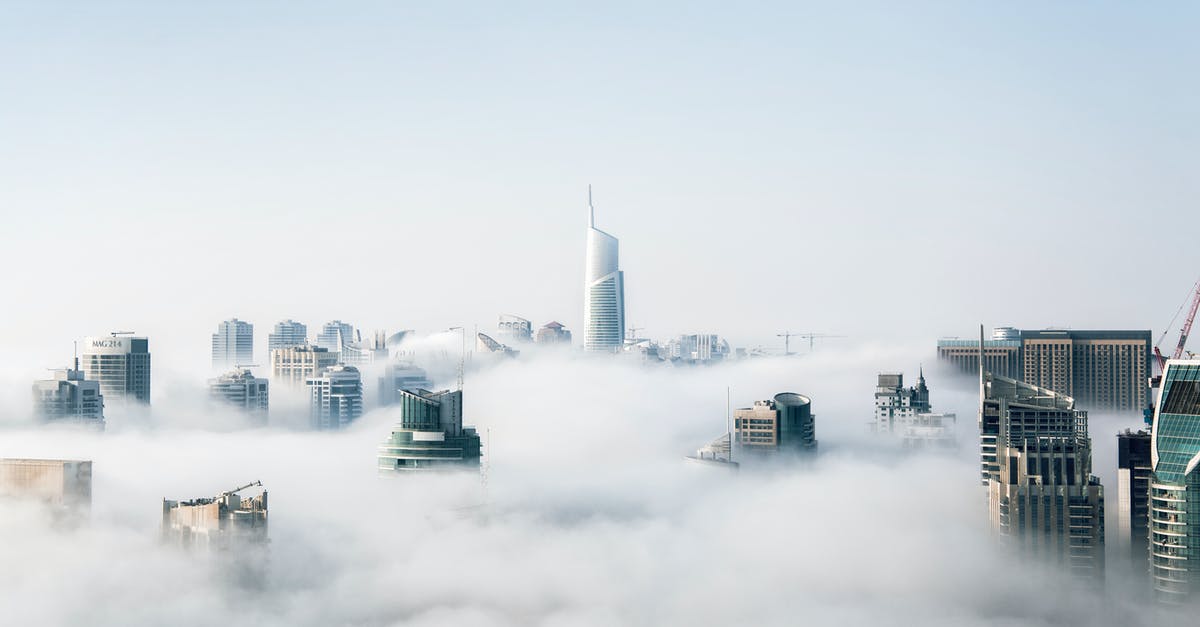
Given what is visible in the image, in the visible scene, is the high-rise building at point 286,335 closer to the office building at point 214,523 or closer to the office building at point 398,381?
the office building at point 398,381

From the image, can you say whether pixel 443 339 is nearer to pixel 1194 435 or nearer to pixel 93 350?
pixel 93 350

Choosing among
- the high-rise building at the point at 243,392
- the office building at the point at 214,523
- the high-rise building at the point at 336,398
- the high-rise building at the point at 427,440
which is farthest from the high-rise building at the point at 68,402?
the office building at the point at 214,523

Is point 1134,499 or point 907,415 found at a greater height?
point 907,415

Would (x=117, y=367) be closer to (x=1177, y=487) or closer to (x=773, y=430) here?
(x=773, y=430)

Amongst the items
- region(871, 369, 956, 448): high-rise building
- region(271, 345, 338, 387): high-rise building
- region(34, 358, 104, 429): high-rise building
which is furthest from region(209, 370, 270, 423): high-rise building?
region(871, 369, 956, 448): high-rise building

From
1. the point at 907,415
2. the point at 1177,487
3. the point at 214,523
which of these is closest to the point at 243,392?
the point at 907,415

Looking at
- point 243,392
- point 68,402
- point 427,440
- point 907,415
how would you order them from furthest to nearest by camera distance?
1. point 243,392
2. point 907,415
3. point 68,402
4. point 427,440

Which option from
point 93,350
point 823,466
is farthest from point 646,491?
point 93,350
